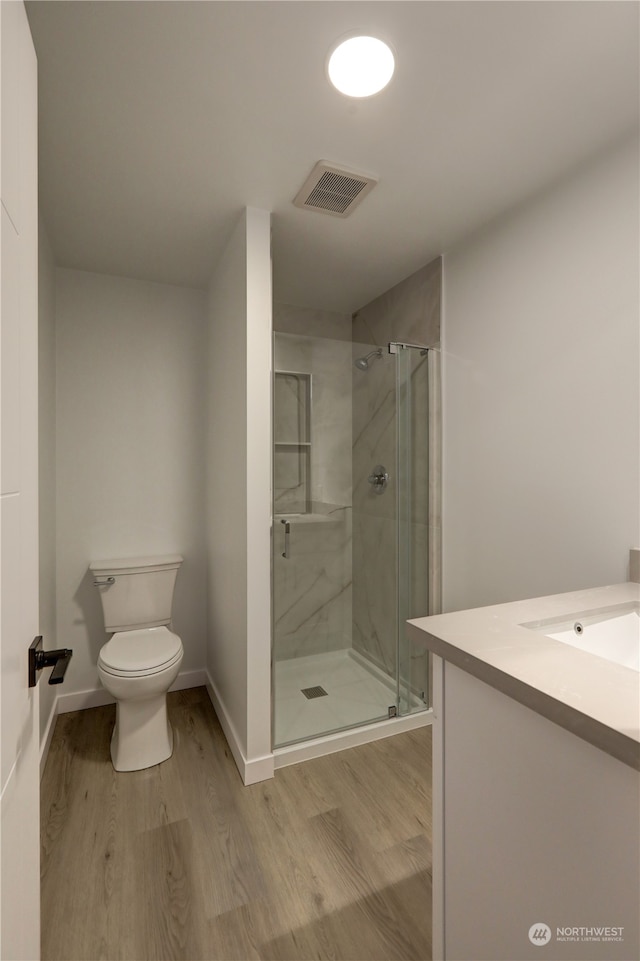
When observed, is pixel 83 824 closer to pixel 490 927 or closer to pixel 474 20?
pixel 490 927

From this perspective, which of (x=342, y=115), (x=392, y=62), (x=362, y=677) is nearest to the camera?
(x=392, y=62)

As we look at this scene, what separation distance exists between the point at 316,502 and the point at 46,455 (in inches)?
53.7

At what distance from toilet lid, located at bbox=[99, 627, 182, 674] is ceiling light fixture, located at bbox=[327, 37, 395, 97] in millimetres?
2203

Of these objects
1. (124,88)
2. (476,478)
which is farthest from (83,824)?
(124,88)

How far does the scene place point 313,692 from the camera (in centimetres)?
252

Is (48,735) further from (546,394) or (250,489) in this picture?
(546,394)

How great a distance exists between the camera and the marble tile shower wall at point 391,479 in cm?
240

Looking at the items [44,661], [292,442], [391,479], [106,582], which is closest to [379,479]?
[391,479]

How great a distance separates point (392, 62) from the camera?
125 centimetres

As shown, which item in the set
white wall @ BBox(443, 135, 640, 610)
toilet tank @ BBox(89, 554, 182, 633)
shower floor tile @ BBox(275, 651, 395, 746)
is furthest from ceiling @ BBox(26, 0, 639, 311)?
shower floor tile @ BBox(275, 651, 395, 746)

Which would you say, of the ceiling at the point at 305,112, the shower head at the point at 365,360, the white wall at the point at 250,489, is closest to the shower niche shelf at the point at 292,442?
the white wall at the point at 250,489

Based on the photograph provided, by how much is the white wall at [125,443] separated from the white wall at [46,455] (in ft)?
0.28

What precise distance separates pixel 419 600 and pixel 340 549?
1.74ft

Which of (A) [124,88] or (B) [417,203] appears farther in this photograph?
(B) [417,203]
